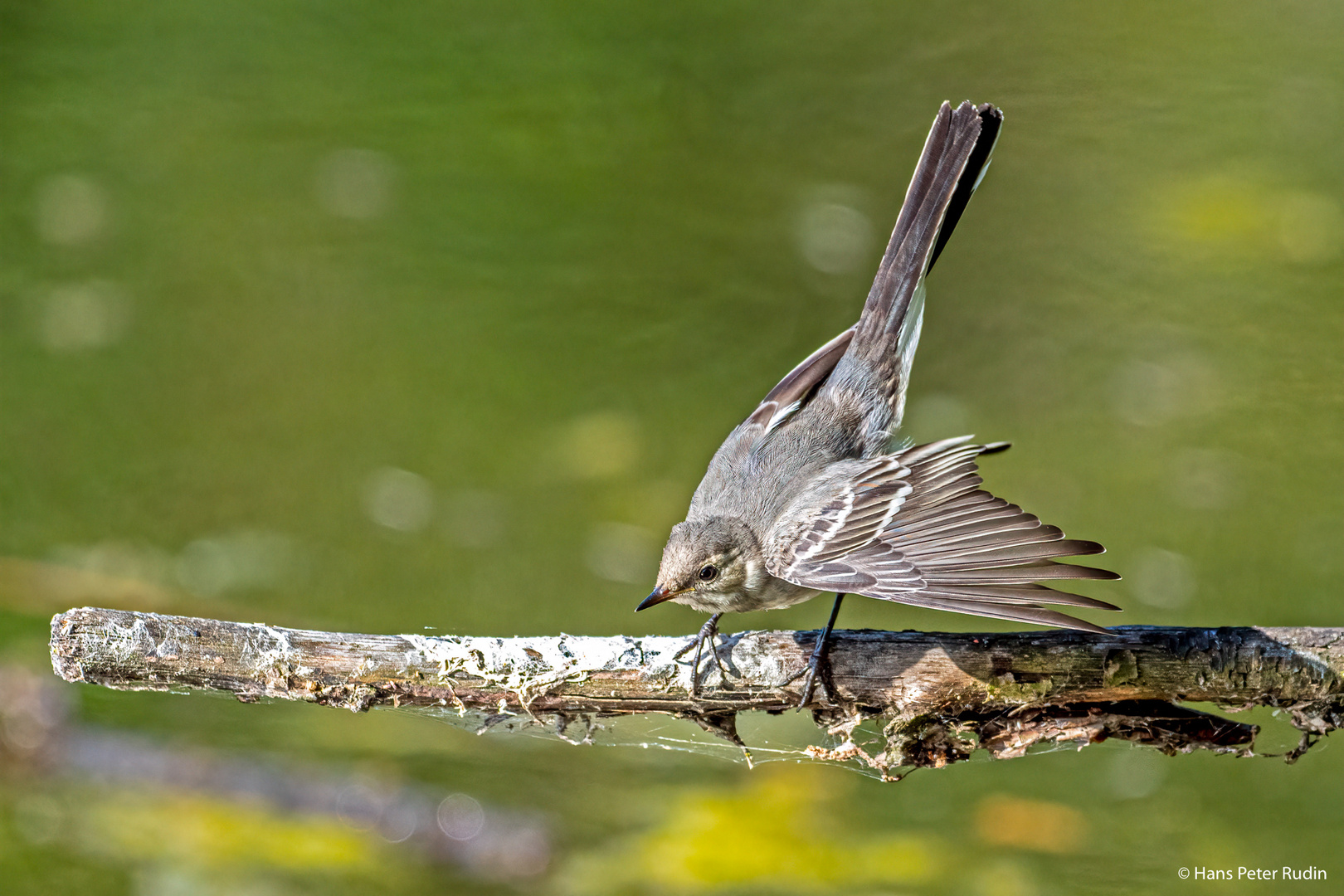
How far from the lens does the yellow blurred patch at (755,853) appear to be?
233cm

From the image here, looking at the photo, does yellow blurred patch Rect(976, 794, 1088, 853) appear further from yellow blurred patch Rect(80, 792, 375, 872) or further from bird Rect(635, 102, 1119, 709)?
yellow blurred patch Rect(80, 792, 375, 872)

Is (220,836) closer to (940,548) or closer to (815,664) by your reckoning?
(815,664)

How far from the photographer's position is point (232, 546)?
3053mm

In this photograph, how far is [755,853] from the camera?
237cm

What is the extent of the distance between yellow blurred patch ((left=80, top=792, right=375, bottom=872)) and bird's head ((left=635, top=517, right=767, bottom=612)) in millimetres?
1051

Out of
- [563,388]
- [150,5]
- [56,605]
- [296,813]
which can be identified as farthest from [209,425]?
[150,5]

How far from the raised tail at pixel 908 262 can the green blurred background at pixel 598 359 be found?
762 mm

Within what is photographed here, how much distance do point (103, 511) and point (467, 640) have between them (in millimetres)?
1745

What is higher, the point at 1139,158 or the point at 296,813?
the point at 1139,158

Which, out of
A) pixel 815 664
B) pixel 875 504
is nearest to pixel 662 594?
pixel 815 664

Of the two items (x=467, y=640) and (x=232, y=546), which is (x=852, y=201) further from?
(x=467, y=640)

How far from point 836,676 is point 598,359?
1.84 meters

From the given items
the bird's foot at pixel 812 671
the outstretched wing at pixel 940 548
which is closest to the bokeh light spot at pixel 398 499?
the outstretched wing at pixel 940 548

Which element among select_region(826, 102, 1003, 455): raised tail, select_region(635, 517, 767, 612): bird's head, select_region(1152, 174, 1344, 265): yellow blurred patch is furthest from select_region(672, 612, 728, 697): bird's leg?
select_region(1152, 174, 1344, 265): yellow blurred patch
